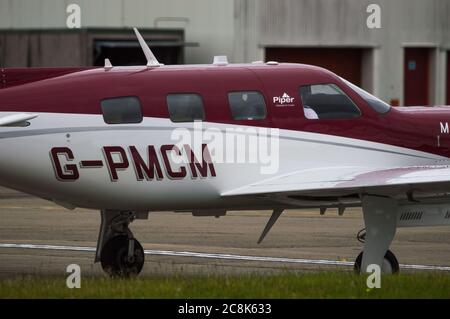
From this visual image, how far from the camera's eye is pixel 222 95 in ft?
44.9

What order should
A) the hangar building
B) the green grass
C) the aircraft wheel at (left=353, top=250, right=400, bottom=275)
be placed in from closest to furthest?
the green grass → the aircraft wheel at (left=353, top=250, right=400, bottom=275) → the hangar building

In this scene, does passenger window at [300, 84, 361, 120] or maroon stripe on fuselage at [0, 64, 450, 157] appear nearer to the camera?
maroon stripe on fuselage at [0, 64, 450, 157]

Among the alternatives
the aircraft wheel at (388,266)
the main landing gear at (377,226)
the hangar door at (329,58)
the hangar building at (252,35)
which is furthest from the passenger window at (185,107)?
the hangar door at (329,58)

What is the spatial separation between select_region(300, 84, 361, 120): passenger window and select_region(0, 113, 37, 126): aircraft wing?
310 centimetres

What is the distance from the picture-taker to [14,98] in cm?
1338

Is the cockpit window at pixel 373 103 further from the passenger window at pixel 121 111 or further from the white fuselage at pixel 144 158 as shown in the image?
the passenger window at pixel 121 111

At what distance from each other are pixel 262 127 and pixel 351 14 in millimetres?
23070

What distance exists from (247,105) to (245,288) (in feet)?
9.52

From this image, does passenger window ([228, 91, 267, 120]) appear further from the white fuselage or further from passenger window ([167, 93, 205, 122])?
passenger window ([167, 93, 205, 122])

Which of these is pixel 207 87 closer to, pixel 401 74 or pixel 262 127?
Result: pixel 262 127

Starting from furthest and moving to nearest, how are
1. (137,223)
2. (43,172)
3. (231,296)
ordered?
(137,223)
(43,172)
(231,296)

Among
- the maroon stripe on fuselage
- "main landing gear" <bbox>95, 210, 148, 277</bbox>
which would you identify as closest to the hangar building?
"main landing gear" <bbox>95, 210, 148, 277</bbox>

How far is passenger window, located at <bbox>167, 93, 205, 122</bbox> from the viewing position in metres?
13.5

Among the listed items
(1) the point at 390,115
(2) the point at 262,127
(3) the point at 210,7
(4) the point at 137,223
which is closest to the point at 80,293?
(2) the point at 262,127
